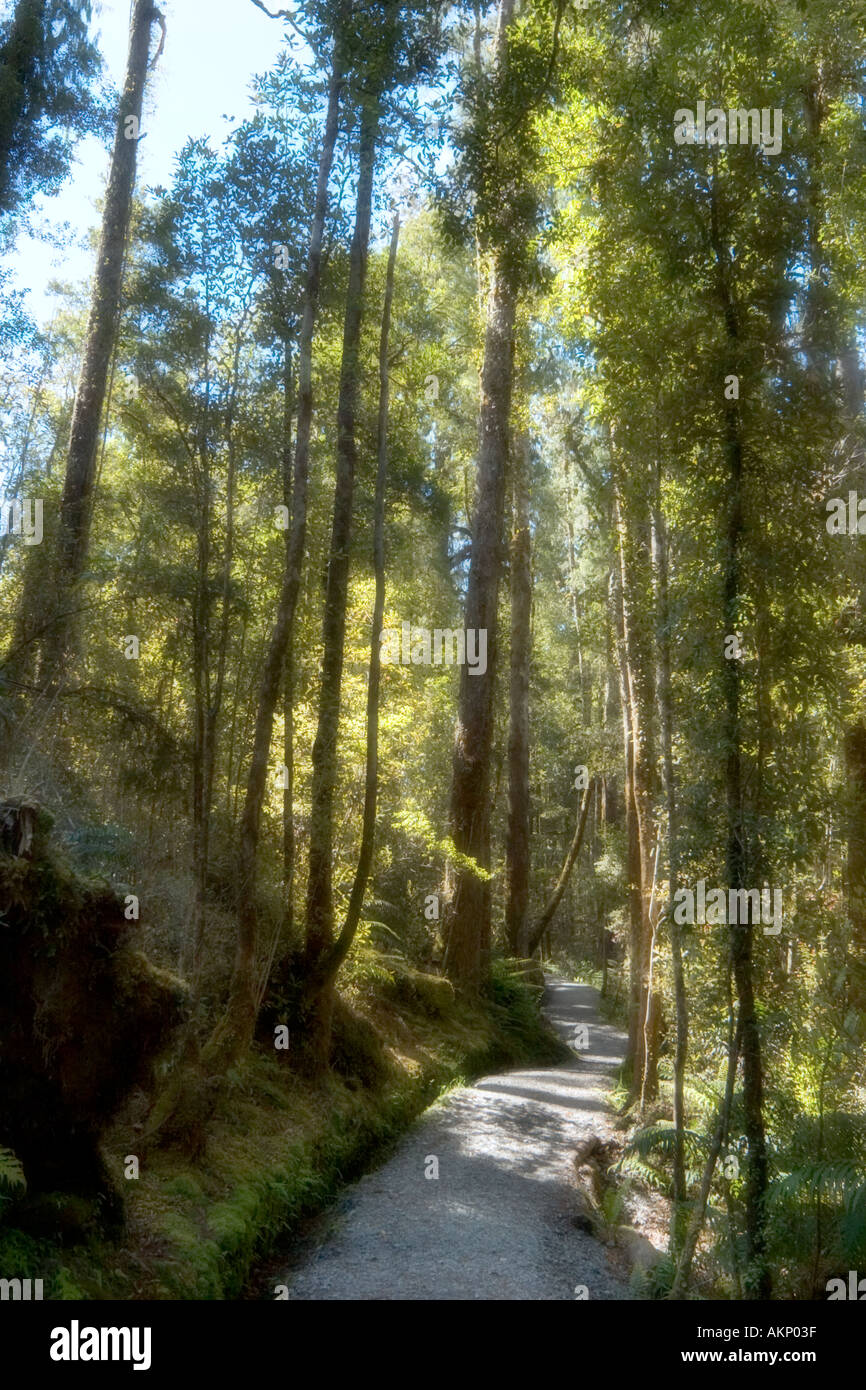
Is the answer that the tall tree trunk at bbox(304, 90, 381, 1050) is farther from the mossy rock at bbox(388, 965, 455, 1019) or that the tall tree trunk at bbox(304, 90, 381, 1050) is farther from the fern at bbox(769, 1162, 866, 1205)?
the fern at bbox(769, 1162, 866, 1205)

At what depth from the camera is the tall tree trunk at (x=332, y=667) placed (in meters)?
9.70

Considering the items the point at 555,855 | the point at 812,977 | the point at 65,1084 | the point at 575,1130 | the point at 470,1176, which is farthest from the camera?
the point at 555,855

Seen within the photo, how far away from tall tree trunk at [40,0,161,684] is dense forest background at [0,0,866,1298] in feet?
0.21

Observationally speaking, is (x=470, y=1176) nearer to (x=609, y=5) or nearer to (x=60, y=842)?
(x=60, y=842)

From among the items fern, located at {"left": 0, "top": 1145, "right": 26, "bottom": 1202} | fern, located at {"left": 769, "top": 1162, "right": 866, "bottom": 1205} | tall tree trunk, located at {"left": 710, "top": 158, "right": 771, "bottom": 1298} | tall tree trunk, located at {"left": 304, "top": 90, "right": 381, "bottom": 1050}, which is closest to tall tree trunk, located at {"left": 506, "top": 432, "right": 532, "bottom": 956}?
tall tree trunk, located at {"left": 304, "top": 90, "right": 381, "bottom": 1050}

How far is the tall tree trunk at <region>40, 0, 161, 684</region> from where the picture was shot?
9.92 metres

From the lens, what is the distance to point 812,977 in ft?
25.0

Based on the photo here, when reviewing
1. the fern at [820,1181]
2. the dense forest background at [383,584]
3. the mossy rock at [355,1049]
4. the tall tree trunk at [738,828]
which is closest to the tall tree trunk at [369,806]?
the dense forest background at [383,584]

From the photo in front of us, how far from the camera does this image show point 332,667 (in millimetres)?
10000

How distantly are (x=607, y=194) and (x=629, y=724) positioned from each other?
670cm

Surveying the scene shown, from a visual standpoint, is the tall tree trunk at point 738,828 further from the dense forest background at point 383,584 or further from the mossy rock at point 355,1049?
the mossy rock at point 355,1049

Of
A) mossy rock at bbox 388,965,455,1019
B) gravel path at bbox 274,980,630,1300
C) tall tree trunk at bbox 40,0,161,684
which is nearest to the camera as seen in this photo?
gravel path at bbox 274,980,630,1300

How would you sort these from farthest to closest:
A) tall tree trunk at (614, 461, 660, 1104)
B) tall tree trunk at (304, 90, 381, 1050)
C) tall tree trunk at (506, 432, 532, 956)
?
tall tree trunk at (506, 432, 532, 956), tall tree trunk at (614, 461, 660, 1104), tall tree trunk at (304, 90, 381, 1050)

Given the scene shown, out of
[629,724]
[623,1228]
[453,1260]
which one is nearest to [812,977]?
[623,1228]
